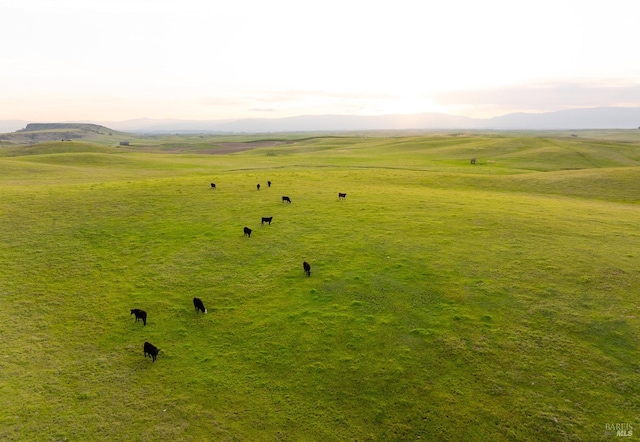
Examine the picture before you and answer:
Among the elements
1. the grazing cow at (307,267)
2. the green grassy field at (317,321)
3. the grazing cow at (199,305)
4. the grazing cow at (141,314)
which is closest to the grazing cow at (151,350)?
the green grassy field at (317,321)

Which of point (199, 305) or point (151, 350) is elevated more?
point (199, 305)

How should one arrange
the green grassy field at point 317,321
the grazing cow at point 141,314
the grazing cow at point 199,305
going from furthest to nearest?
the grazing cow at point 199,305 → the grazing cow at point 141,314 → the green grassy field at point 317,321

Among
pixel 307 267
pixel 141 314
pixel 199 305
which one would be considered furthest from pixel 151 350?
pixel 307 267

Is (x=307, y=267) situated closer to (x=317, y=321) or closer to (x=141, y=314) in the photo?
(x=317, y=321)

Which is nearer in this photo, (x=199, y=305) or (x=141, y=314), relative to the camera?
(x=141, y=314)

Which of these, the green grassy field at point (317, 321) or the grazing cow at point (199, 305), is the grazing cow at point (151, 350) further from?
the grazing cow at point (199, 305)

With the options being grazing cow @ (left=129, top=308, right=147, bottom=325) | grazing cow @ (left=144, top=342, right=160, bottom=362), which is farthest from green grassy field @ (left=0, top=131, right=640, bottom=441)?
grazing cow @ (left=144, top=342, right=160, bottom=362)

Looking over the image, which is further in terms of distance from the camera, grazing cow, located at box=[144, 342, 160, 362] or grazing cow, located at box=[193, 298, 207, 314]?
grazing cow, located at box=[193, 298, 207, 314]

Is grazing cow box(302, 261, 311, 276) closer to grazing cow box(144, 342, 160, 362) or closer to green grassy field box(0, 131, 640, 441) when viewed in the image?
green grassy field box(0, 131, 640, 441)
